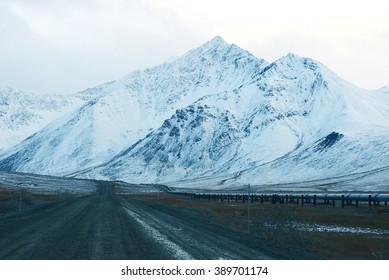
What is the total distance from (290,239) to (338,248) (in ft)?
8.46

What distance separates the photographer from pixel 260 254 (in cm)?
2031

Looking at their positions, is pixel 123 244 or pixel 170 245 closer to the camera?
pixel 170 245

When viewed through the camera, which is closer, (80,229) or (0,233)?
(0,233)

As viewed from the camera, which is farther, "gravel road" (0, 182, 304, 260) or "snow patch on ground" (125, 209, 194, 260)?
"gravel road" (0, 182, 304, 260)

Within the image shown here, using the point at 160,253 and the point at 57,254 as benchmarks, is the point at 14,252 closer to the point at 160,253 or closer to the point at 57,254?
the point at 57,254

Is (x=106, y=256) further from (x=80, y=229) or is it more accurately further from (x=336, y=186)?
(x=336, y=186)

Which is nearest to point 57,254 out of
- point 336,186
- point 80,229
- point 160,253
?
point 160,253

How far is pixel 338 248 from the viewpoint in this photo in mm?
25375

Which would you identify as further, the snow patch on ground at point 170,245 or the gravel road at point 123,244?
the gravel road at point 123,244

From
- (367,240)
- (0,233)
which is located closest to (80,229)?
(0,233)

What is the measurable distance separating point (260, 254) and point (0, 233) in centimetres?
1481
